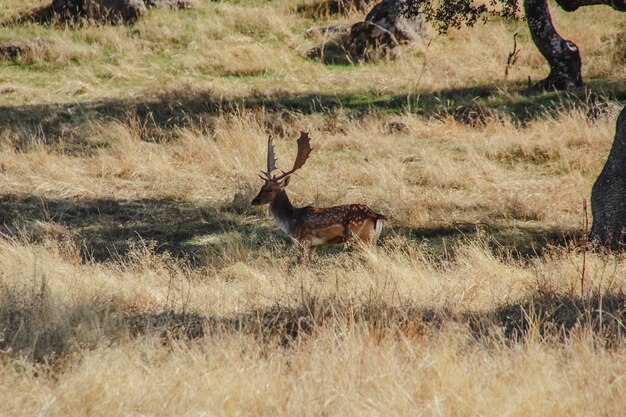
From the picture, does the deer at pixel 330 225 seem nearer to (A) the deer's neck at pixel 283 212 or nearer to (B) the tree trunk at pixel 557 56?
(A) the deer's neck at pixel 283 212

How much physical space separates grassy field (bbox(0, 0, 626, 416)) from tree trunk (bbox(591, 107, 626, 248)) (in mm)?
391

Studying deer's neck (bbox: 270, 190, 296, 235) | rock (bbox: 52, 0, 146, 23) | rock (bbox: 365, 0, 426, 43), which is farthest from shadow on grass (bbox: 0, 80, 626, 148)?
deer's neck (bbox: 270, 190, 296, 235)

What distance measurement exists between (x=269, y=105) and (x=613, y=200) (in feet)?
27.7

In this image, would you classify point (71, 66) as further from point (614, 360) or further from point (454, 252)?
point (614, 360)

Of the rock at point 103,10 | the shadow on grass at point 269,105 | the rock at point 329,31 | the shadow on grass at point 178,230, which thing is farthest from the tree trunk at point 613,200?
the rock at point 103,10

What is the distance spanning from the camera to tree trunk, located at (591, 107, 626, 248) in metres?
10.6

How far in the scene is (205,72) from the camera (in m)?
19.6

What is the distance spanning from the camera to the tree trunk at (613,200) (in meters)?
10.6

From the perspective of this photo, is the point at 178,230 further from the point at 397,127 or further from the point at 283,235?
the point at 397,127

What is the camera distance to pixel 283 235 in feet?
39.1

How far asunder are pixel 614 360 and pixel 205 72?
1439 cm

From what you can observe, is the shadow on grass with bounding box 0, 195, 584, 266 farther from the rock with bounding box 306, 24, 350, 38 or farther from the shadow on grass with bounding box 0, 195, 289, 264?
the rock with bounding box 306, 24, 350, 38

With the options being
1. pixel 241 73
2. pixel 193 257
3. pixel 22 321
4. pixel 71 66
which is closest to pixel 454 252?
pixel 193 257

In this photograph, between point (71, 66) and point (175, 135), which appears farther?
point (71, 66)
